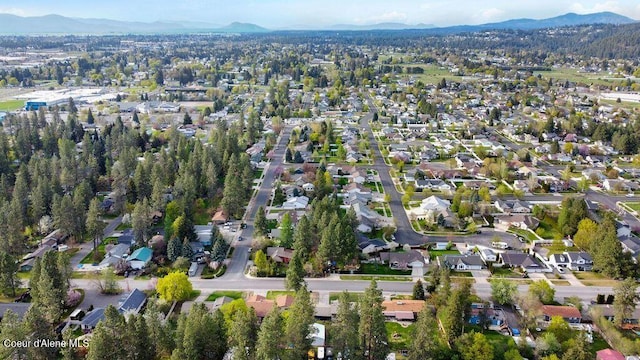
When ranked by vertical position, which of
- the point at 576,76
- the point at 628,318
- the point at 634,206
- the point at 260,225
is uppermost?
the point at 576,76

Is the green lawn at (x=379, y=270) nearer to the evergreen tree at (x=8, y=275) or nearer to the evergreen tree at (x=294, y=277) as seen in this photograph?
the evergreen tree at (x=294, y=277)

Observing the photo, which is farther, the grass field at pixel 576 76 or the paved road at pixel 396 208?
the grass field at pixel 576 76

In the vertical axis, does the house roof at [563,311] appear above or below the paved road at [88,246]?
above

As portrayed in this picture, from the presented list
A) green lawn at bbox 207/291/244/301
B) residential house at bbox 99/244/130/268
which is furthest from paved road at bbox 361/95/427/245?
residential house at bbox 99/244/130/268

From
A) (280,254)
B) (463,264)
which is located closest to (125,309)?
(280,254)

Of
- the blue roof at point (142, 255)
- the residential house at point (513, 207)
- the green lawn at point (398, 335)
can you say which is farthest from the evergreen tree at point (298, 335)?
the residential house at point (513, 207)

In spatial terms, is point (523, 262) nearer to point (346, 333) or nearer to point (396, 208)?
point (396, 208)

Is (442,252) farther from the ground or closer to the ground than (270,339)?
closer to the ground
